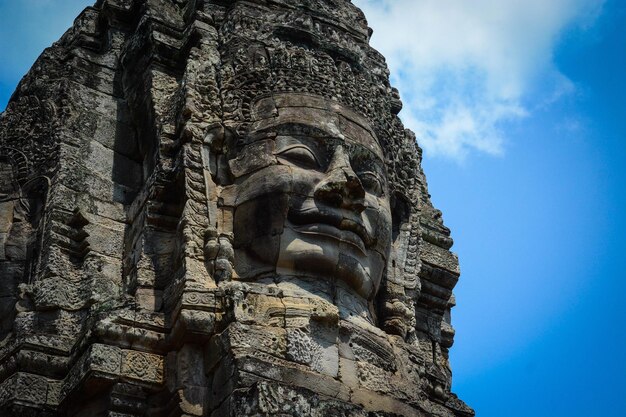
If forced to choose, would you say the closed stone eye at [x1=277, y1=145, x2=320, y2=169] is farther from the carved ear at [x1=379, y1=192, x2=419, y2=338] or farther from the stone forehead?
the carved ear at [x1=379, y1=192, x2=419, y2=338]

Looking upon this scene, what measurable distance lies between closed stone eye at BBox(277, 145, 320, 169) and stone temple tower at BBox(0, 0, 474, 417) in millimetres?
16

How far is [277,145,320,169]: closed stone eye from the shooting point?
446 inches

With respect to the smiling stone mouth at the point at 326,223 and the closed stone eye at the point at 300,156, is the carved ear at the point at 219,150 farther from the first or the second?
the smiling stone mouth at the point at 326,223

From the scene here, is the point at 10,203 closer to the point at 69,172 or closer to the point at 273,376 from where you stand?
the point at 69,172

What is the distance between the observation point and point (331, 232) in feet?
35.9

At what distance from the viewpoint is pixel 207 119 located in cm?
1165

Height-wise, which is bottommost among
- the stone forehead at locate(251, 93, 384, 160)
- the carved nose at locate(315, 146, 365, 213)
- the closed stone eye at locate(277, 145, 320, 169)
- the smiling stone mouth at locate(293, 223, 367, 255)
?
the smiling stone mouth at locate(293, 223, 367, 255)

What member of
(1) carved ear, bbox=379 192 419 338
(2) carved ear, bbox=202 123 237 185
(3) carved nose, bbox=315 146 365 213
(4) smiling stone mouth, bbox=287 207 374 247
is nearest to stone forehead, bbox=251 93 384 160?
(2) carved ear, bbox=202 123 237 185

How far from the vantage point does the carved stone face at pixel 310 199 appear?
35.6 feet

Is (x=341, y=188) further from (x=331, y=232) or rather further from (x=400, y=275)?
(x=400, y=275)

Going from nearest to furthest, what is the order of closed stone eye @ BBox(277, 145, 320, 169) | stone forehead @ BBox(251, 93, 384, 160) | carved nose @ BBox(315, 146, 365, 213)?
1. carved nose @ BBox(315, 146, 365, 213)
2. closed stone eye @ BBox(277, 145, 320, 169)
3. stone forehead @ BBox(251, 93, 384, 160)

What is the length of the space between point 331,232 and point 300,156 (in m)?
0.89

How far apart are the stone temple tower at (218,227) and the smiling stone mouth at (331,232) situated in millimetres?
22

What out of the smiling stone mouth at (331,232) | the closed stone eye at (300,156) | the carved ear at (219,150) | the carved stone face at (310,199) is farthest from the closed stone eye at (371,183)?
the carved ear at (219,150)
